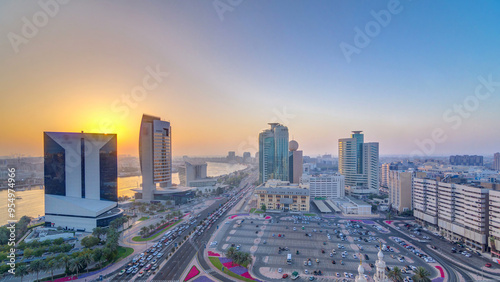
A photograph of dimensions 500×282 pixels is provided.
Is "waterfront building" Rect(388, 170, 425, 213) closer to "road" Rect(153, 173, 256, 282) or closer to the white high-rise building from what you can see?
the white high-rise building

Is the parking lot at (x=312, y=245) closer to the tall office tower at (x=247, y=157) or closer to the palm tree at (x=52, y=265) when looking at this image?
the palm tree at (x=52, y=265)

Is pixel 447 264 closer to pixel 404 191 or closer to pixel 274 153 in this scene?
pixel 404 191

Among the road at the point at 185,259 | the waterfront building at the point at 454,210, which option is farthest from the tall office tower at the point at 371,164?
the road at the point at 185,259

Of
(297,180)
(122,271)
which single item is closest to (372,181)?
(297,180)

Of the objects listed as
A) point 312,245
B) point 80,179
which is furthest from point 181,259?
point 80,179

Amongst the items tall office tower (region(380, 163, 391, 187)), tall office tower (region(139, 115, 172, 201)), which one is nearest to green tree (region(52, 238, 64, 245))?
tall office tower (region(139, 115, 172, 201))
